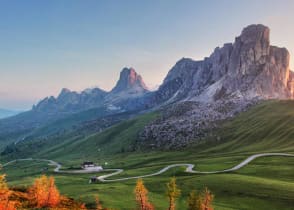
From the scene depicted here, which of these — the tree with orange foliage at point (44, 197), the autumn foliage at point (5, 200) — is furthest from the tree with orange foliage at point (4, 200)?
the tree with orange foliage at point (44, 197)

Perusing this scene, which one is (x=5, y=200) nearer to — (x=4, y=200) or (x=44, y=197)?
(x=4, y=200)

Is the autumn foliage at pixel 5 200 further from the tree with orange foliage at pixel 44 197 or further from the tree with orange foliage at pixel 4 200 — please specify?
the tree with orange foliage at pixel 44 197

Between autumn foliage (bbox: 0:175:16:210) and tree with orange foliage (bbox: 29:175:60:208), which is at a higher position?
autumn foliage (bbox: 0:175:16:210)

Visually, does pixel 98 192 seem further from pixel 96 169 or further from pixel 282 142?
pixel 282 142

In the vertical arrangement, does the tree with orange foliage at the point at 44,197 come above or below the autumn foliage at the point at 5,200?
below

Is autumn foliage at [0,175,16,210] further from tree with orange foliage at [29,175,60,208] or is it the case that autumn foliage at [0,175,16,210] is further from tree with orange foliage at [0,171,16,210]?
tree with orange foliage at [29,175,60,208]

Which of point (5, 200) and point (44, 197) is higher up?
point (5, 200)

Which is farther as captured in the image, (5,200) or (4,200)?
A: (5,200)

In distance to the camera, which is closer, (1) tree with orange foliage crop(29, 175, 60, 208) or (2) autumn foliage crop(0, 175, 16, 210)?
(2) autumn foliage crop(0, 175, 16, 210)

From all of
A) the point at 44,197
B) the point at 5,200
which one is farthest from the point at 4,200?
the point at 44,197

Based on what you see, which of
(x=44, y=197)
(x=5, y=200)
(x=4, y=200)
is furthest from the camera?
(x=44, y=197)

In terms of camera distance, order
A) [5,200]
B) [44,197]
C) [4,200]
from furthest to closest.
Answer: [44,197] < [5,200] < [4,200]

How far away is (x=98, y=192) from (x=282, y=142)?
118118mm

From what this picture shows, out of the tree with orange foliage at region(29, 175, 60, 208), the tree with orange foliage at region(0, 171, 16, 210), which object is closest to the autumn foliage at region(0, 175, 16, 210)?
the tree with orange foliage at region(0, 171, 16, 210)
